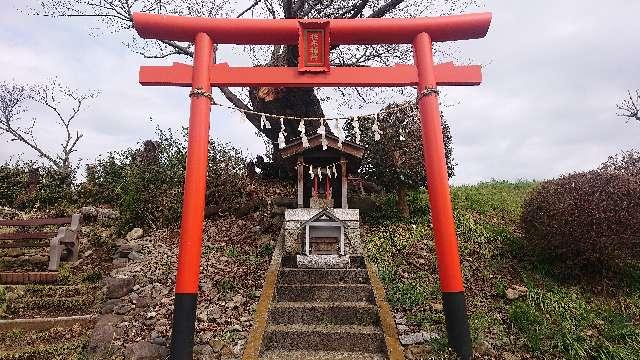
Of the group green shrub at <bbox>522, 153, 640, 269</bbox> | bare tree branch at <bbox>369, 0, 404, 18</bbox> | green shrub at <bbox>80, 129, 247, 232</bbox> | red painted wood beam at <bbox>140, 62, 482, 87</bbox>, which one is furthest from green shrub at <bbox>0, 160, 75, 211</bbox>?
green shrub at <bbox>522, 153, 640, 269</bbox>

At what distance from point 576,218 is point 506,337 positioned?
8.76 feet

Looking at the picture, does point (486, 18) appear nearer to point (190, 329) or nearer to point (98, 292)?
point (190, 329)

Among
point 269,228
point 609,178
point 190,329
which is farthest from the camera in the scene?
point 269,228

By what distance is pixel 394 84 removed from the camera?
6059mm

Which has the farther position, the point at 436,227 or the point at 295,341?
the point at 295,341

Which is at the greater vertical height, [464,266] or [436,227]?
[436,227]

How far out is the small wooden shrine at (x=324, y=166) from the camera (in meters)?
9.06

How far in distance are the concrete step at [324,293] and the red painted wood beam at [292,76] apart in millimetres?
3454

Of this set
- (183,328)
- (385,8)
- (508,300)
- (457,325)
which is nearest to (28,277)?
(183,328)

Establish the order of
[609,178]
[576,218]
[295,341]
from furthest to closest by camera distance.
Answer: [609,178] → [576,218] → [295,341]

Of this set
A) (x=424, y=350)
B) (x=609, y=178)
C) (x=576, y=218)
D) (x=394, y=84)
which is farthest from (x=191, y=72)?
(x=609, y=178)

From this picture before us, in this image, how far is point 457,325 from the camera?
16.6ft

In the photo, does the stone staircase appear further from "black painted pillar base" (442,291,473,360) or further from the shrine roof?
the shrine roof

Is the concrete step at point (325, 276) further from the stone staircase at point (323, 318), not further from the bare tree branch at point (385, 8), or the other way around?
the bare tree branch at point (385, 8)
